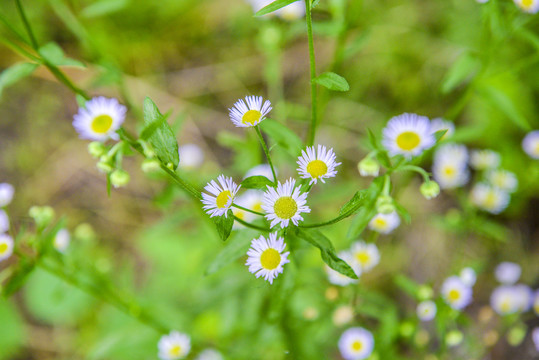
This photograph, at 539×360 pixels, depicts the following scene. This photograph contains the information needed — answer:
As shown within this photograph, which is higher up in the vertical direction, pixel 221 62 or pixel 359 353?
pixel 221 62

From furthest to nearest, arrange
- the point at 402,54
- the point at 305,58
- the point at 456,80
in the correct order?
the point at 305,58 → the point at 402,54 → the point at 456,80

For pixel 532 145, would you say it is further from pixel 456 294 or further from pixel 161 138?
pixel 161 138

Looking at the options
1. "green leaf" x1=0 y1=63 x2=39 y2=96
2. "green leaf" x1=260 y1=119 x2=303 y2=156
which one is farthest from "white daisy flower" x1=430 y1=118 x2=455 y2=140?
"green leaf" x1=0 y1=63 x2=39 y2=96

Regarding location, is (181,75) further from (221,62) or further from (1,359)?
(1,359)

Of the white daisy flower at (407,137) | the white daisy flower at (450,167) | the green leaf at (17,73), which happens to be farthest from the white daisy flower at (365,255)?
the green leaf at (17,73)

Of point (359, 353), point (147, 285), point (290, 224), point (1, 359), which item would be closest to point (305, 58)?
point (147, 285)

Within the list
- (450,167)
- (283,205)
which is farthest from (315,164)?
(450,167)

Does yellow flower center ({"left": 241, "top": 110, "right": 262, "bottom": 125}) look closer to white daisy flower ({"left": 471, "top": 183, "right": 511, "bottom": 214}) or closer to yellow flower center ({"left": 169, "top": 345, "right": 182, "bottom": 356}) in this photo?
yellow flower center ({"left": 169, "top": 345, "right": 182, "bottom": 356})
